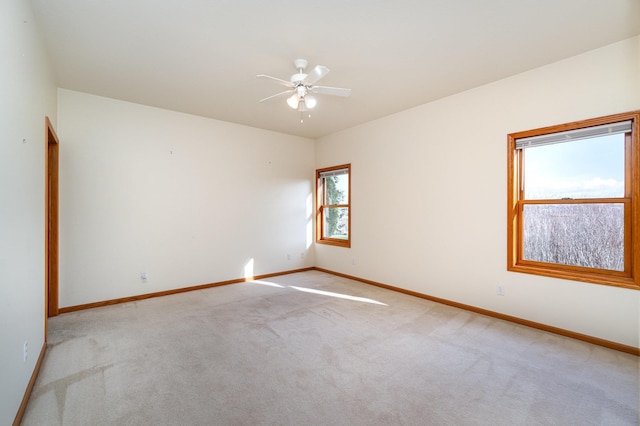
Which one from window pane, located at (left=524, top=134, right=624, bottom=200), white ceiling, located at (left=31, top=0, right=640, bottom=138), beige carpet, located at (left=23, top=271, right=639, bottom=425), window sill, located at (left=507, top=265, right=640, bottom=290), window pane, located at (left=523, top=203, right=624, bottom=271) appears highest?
white ceiling, located at (left=31, top=0, right=640, bottom=138)

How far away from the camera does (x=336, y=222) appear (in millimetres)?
5680

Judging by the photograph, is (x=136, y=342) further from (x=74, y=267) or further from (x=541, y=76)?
(x=541, y=76)

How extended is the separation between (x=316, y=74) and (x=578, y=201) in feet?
9.42

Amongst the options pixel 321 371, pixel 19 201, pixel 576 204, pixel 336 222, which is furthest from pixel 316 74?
pixel 336 222

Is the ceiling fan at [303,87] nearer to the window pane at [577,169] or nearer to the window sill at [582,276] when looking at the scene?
the window pane at [577,169]

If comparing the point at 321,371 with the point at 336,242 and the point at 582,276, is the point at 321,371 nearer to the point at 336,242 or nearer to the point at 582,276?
the point at 582,276


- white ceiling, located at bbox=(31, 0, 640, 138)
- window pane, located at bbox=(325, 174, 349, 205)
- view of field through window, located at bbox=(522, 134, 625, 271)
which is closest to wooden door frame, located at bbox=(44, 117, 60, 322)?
white ceiling, located at bbox=(31, 0, 640, 138)

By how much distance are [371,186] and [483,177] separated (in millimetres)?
1772

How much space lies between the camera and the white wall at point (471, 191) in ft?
8.52

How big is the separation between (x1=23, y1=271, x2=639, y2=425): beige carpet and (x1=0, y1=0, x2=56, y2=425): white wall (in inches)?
15.0

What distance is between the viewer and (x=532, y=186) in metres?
3.12

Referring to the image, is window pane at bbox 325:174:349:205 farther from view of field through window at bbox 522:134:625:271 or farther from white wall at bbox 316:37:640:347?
view of field through window at bbox 522:134:625:271

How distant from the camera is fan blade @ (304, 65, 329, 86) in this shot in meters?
2.39

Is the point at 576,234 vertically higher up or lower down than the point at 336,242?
higher up
